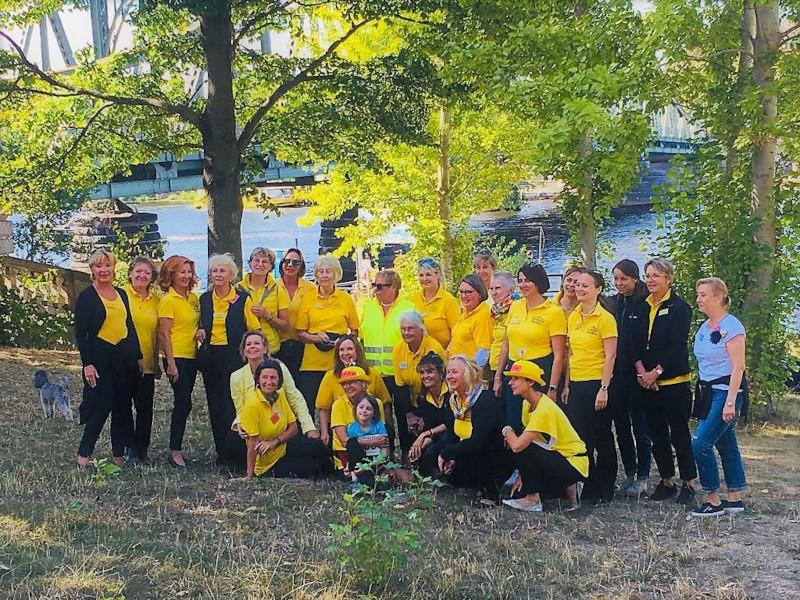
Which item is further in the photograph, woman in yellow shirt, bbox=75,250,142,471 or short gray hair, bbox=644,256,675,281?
woman in yellow shirt, bbox=75,250,142,471

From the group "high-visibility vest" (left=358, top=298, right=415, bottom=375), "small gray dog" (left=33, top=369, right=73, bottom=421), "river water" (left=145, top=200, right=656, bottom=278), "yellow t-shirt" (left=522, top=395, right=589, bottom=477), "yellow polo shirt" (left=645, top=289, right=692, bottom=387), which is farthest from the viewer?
"river water" (left=145, top=200, right=656, bottom=278)

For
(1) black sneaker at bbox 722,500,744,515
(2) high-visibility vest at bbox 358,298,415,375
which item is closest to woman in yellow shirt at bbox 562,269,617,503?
(1) black sneaker at bbox 722,500,744,515

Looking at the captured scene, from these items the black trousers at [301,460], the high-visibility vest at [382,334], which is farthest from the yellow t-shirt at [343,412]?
the high-visibility vest at [382,334]

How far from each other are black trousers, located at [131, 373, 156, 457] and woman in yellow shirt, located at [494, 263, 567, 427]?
2.54 meters

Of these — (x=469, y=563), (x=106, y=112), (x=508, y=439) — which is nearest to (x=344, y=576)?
(x=469, y=563)

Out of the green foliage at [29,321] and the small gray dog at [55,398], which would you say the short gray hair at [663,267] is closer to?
the small gray dog at [55,398]

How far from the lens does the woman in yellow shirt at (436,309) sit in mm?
6188

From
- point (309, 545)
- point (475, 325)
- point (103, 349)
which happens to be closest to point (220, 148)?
point (103, 349)

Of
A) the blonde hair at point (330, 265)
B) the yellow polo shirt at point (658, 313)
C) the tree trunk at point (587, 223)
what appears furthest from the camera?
the tree trunk at point (587, 223)

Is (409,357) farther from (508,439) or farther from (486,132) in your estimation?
(486,132)

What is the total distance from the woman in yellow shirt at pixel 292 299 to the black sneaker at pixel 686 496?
2795mm

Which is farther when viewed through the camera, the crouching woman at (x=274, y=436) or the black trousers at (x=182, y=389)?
the black trousers at (x=182, y=389)

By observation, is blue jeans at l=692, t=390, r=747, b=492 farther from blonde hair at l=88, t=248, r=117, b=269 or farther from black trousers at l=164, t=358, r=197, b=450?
blonde hair at l=88, t=248, r=117, b=269

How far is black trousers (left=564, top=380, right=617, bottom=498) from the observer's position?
5.45 m
